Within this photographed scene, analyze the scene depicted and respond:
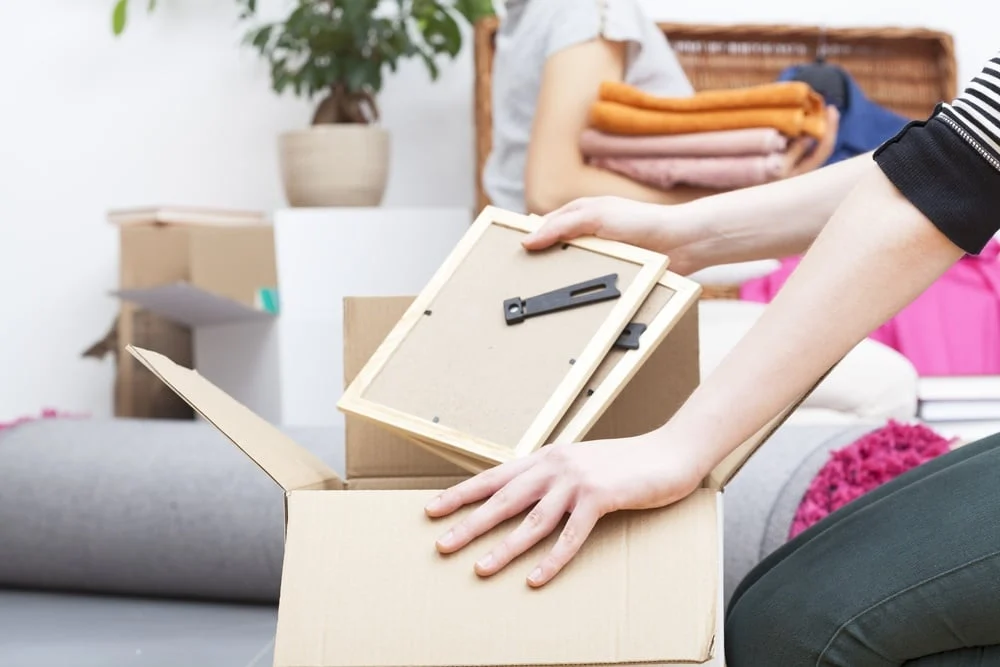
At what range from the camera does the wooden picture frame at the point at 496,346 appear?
73 cm

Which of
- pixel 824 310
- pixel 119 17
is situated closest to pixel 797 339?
pixel 824 310

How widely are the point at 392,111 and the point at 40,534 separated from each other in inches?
58.4

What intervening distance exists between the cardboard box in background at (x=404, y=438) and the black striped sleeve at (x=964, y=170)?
0.71 ft

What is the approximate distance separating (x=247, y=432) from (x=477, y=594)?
7.8 inches

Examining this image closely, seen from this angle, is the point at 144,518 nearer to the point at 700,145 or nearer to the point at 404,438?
the point at 404,438

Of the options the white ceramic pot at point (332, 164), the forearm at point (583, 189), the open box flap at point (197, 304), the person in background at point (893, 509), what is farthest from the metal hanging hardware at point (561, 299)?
the white ceramic pot at point (332, 164)

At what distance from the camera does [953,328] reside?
1670mm

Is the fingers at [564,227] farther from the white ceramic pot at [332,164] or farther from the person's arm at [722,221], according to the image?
the white ceramic pot at [332,164]

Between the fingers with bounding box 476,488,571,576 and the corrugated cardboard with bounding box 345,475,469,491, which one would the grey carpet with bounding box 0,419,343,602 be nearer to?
the corrugated cardboard with bounding box 345,475,469,491

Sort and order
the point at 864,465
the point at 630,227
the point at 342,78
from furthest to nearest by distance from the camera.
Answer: the point at 342,78 < the point at 864,465 < the point at 630,227

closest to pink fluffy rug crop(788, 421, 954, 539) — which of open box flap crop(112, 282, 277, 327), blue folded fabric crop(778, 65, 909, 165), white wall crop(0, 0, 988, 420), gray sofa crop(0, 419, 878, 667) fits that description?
gray sofa crop(0, 419, 878, 667)

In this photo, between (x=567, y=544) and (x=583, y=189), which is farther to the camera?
(x=583, y=189)

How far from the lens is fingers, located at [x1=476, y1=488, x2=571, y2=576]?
2.04ft

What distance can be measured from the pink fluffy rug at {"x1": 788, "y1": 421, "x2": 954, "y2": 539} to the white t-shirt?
717 mm
